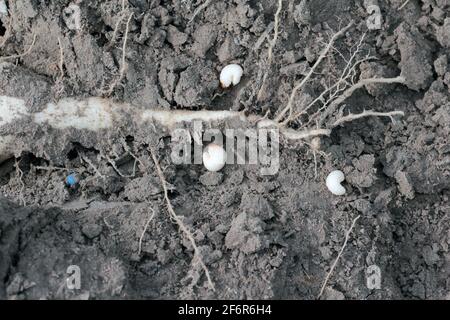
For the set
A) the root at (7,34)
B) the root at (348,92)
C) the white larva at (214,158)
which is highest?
the root at (7,34)

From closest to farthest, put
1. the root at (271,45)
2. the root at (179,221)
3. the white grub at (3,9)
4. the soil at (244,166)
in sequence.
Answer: the root at (179,221), the soil at (244,166), the root at (271,45), the white grub at (3,9)

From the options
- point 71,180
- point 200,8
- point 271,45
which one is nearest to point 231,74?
point 271,45

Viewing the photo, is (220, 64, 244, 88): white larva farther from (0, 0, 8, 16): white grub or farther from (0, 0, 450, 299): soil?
(0, 0, 8, 16): white grub

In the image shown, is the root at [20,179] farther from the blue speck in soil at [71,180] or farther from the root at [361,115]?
the root at [361,115]

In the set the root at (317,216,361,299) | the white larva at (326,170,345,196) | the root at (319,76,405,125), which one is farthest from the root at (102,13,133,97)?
the root at (317,216,361,299)

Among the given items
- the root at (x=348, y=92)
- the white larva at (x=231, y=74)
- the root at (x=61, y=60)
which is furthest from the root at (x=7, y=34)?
the root at (x=348, y=92)

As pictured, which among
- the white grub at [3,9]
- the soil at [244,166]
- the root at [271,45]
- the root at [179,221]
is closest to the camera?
the root at [179,221]

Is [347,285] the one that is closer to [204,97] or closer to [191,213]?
[191,213]
